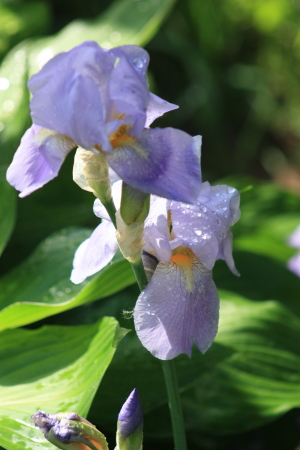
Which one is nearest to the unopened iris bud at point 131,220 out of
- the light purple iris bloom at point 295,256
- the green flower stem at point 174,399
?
the green flower stem at point 174,399

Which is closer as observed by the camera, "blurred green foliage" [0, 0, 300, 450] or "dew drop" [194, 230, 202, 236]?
"dew drop" [194, 230, 202, 236]

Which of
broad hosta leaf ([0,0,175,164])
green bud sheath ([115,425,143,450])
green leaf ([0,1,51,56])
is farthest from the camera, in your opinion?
green leaf ([0,1,51,56])

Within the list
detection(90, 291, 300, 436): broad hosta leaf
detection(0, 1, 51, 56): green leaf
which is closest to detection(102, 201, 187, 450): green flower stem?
detection(90, 291, 300, 436): broad hosta leaf

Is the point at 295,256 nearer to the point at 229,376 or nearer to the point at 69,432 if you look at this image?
the point at 229,376

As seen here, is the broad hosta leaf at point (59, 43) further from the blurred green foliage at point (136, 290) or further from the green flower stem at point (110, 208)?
the green flower stem at point (110, 208)

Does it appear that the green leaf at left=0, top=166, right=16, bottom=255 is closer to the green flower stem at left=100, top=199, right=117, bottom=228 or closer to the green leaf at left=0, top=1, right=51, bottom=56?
the green flower stem at left=100, top=199, right=117, bottom=228

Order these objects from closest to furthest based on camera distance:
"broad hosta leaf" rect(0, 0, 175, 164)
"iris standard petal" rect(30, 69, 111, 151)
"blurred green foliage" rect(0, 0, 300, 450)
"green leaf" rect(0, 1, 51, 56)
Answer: "iris standard petal" rect(30, 69, 111, 151) < "blurred green foliage" rect(0, 0, 300, 450) < "broad hosta leaf" rect(0, 0, 175, 164) < "green leaf" rect(0, 1, 51, 56)

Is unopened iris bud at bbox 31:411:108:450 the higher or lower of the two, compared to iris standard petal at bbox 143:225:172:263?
lower

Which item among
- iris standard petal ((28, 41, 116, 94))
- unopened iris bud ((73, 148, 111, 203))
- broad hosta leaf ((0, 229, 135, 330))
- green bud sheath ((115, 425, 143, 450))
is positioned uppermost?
iris standard petal ((28, 41, 116, 94))

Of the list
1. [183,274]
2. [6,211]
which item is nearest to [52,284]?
[6,211]
